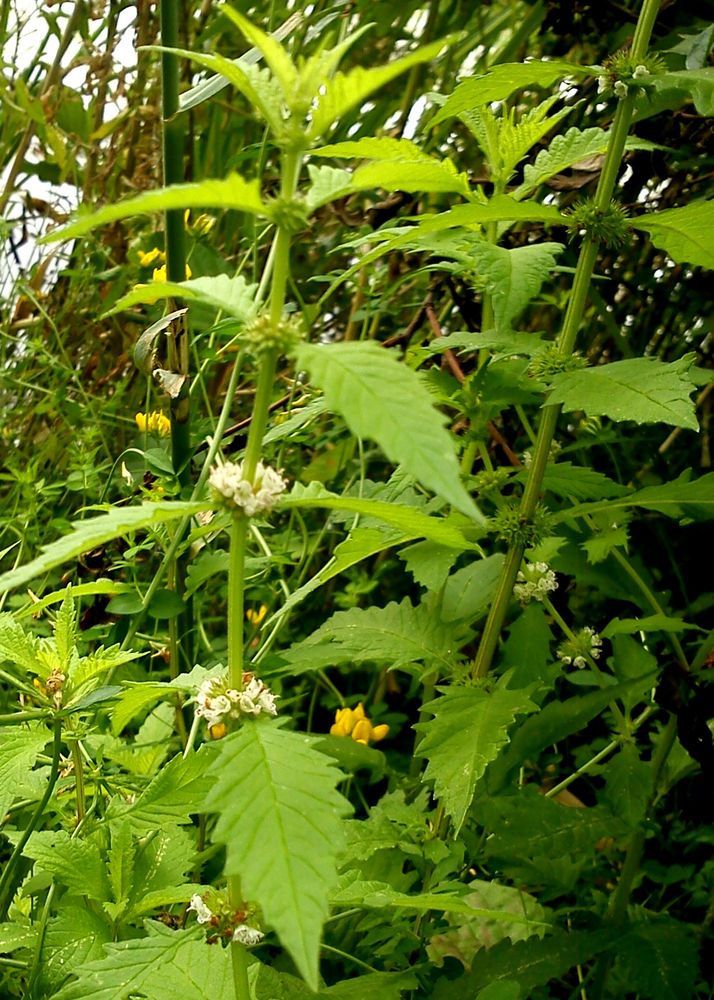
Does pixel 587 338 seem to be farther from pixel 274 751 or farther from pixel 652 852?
pixel 274 751

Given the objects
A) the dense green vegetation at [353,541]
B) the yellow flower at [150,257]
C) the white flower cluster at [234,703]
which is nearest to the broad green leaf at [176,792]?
the dense green vegetation at [353,541]

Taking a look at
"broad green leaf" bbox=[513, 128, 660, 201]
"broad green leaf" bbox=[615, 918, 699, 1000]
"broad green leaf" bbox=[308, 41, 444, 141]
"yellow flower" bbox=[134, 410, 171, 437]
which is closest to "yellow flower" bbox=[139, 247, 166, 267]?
"yellow flower" bbox=[134, 410, 171, 437]

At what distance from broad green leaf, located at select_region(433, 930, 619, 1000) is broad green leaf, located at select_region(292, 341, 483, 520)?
534 millimetres

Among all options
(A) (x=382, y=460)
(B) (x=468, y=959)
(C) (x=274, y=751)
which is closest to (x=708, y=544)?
(A) (x=382, y=460)

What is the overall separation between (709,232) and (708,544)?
82 centimetres

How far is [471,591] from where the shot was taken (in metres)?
0.89

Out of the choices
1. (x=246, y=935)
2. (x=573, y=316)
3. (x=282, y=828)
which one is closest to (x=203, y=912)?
(x=246, y=935)

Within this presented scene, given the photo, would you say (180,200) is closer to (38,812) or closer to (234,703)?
(234,703)

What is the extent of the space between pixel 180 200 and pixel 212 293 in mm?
86

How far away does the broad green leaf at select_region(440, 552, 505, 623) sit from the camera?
0.87 meters

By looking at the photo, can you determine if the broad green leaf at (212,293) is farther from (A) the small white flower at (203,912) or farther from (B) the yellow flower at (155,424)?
(B) the yellow flower at (155,424)

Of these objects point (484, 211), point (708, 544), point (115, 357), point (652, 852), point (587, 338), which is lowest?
point (652, 852)

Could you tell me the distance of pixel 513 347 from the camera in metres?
0.76

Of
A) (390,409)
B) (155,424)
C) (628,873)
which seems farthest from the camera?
(155,424)
